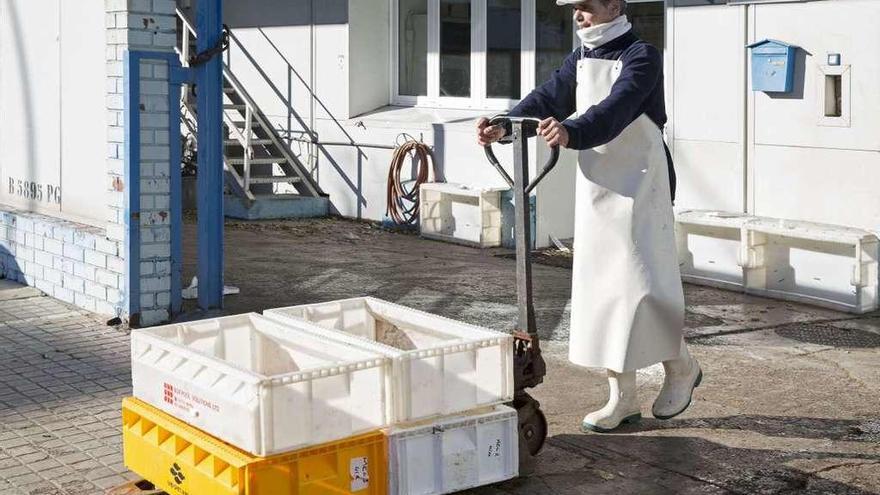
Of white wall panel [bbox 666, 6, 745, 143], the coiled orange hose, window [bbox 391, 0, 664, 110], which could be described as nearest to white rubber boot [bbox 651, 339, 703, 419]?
white wall panel [bbox 666, 6, 745, 143]

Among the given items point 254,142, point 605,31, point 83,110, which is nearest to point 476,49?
point 254,142

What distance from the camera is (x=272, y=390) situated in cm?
488

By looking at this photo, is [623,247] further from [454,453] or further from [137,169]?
[137,169]

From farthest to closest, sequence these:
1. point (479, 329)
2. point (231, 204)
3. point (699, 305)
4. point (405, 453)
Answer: point (231, 204), point (699, 305), point (479, 329), point (405, 453)

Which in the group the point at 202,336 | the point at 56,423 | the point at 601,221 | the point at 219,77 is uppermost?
the point at 219,77

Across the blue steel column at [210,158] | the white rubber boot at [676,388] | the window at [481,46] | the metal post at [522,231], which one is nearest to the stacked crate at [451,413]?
the metal post at [522,231]

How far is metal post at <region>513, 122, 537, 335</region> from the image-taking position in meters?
5.66

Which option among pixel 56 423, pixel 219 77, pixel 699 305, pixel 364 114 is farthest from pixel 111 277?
pixel 364 114

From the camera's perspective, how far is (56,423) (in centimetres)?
667

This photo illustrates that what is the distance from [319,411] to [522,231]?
1.18 metres

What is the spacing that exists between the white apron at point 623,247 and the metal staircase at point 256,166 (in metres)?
8.25

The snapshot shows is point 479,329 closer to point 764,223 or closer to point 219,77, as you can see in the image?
point 219,77

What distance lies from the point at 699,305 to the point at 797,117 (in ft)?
5.30

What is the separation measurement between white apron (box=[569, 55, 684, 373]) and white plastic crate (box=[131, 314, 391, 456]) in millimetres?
1323
